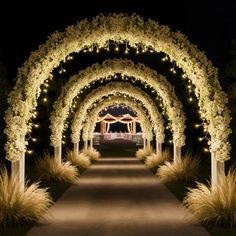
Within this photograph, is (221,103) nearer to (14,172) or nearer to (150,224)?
(150,224)

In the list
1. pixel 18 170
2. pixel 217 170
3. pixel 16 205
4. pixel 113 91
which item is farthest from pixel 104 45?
pixel 113 91

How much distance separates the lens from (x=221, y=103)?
13.9 meters

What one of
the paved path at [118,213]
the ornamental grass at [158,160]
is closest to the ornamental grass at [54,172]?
the paved path at [118,213]

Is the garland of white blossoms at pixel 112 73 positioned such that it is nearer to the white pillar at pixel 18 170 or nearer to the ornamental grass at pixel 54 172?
the ornamental grass at pixel 54 172

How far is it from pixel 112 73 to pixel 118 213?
502 inches

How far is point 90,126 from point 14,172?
28751mm

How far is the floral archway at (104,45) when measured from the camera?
541 inches

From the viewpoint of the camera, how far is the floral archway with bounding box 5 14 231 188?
13.8 meters

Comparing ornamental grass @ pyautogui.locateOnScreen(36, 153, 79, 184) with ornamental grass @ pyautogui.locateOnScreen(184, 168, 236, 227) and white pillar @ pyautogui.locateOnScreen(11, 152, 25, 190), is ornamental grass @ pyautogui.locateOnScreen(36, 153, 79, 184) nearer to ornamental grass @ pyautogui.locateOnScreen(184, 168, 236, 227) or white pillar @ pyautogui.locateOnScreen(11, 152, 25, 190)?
white pillar @ pyautogui.locateOnScreen(11, 152, 25, 190)

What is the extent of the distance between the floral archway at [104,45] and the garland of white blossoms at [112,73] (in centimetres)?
671

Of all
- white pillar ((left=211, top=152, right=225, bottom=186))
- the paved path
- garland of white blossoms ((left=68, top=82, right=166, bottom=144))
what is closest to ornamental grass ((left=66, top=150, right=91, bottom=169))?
garland of white blossoms ((left=68, top=82, right=166, bottom=144))

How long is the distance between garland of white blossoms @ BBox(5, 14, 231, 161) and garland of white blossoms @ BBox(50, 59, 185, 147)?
21.5 feet

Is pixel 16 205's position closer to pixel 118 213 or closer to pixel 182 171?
pixel 118 213

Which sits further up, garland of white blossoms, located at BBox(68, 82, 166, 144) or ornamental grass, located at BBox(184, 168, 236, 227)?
garland of white blossoms, located at BBox(68, 82, 166, 144)
